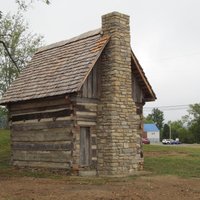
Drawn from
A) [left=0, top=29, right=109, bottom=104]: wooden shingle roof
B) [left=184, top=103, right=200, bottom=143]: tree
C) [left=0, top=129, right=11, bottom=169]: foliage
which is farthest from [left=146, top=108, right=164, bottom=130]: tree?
[left=0, top=29, right=109, bottom=104]: wooden shingle roof

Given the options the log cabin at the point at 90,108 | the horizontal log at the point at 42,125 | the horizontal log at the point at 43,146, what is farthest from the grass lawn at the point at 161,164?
the horizontal log at the point at 42,125

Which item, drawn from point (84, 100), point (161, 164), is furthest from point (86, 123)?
point (161, 164)

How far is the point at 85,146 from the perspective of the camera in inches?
805

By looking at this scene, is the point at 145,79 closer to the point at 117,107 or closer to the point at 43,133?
the point at 117,107

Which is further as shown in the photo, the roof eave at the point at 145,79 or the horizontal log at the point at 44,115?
the roof eave at the point at 145,79

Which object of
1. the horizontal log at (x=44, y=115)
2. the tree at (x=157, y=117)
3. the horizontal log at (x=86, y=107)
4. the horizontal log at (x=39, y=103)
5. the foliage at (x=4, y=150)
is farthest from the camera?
the tree at (x=157, y=117)

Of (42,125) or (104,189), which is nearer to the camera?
(104,189)

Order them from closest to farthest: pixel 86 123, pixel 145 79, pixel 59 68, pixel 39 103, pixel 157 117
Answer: pixel 86 123
pixel 39 103
pixel 59 68
pixel 145 79
pixel 157 117

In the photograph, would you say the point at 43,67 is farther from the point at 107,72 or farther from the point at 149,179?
the point at 149,179

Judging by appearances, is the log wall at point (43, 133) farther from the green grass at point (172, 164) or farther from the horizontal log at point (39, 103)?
the green grass at point (172, 164)

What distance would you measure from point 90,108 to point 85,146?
1.80 metres

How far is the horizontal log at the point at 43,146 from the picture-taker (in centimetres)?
1985

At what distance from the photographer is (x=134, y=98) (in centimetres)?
2277

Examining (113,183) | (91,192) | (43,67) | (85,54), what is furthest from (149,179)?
(43,67)
